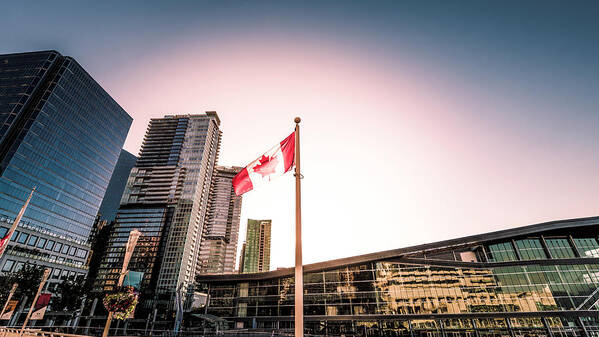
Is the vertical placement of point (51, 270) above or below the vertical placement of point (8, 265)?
below

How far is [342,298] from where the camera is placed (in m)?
50.5

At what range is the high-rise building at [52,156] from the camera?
8494 cm

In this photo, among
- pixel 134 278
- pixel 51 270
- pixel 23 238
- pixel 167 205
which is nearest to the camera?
pixel 23 238

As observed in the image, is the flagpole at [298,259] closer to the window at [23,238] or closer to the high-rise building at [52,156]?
the high-rise building at [52,156]

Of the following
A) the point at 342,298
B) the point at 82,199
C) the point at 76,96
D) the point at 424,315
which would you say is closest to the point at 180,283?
the point at 82,199

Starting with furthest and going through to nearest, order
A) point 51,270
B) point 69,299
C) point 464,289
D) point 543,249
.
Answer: point 51,270, point 69,299, point 543,249, point 464,289

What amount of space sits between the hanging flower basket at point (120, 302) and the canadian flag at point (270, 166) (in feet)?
28.0

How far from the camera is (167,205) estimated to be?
147 meters

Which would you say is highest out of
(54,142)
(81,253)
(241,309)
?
(54,142)

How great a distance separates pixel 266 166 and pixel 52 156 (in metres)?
124

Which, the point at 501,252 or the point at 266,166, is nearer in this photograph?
the point at 266,166

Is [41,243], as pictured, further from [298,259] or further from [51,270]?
[298,259]

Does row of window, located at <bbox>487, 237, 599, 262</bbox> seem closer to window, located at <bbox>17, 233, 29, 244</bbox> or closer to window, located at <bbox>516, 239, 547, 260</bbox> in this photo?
window, located at <bbox>516, 239, 547, 260</bbox>

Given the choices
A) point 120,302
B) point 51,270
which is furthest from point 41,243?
point 120,302
